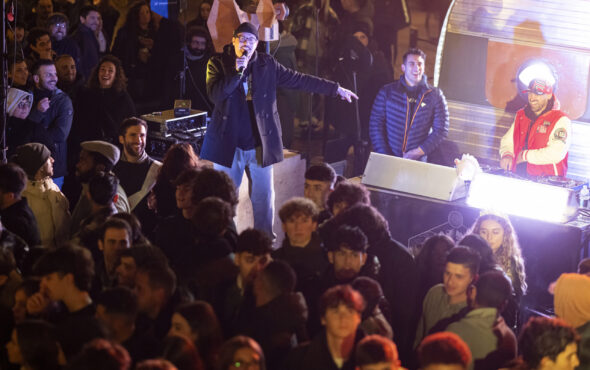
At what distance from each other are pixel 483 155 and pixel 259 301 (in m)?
4.73

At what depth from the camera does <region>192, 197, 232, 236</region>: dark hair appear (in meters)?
4.49

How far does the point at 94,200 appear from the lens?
196 inches

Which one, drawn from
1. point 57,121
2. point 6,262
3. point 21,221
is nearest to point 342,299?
point 6,262

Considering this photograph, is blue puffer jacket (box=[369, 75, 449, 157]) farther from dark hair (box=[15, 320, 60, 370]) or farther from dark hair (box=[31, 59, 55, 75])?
dark hair (box=[15, 320, 60, 370])

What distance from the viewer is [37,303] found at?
374cm

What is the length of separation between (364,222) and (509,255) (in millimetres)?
988

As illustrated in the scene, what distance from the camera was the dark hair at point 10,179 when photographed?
4.77 meters

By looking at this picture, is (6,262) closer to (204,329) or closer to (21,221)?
(21,221)

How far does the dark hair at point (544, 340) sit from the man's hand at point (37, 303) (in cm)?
209

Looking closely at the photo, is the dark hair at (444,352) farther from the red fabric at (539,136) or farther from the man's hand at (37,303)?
the red fabric at (539,136)

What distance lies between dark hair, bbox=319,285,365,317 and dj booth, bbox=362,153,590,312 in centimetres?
245

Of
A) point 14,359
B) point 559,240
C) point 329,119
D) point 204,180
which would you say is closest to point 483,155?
point 329,119

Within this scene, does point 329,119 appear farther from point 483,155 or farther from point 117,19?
point 117,19

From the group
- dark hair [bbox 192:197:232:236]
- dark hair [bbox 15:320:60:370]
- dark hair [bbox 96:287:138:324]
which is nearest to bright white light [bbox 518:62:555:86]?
dark hair [bbox 192:197:232:236]
